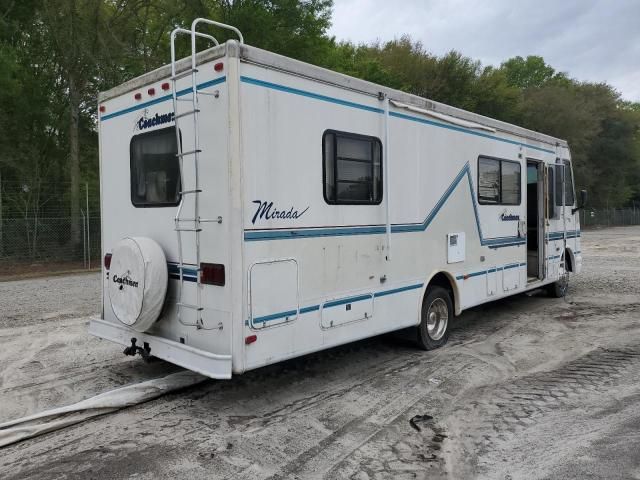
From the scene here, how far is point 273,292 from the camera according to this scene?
4.31 m

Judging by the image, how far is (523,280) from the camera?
26.4 ft

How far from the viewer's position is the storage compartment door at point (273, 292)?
416 centimetres

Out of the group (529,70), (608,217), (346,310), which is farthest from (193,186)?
(529,70)

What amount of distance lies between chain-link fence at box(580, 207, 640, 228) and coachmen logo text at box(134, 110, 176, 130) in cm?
4458

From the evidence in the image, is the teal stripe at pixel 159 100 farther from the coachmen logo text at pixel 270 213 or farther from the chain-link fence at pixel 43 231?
the chain-link fence at pixel 43 231

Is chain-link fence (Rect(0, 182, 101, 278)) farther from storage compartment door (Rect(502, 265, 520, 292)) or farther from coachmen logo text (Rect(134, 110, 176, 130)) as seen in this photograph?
storage compartment door (Rect(502, 265, 520, 292))

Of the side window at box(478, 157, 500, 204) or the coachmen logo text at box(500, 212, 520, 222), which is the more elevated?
the side window at box(478, 157, 500, 204)

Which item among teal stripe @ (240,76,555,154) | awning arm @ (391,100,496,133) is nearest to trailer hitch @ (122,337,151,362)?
teal stripe @ (240,76,555,154)

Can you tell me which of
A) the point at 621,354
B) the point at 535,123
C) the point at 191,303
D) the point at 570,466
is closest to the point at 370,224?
the point at 191,303

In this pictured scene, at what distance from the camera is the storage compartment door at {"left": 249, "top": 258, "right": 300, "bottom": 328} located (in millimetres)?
4164

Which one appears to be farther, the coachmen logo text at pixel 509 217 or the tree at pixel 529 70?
the tree at pixel 529 70

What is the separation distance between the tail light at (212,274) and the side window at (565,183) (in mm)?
6927

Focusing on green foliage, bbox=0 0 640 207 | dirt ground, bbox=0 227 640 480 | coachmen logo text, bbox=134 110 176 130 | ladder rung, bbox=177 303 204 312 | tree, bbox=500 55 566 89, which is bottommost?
dirt ground, bbox=0 227 640 480

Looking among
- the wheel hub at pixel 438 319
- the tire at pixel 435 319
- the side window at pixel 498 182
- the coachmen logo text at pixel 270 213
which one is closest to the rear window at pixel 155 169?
the coachmen logo text at pixel 270 213
